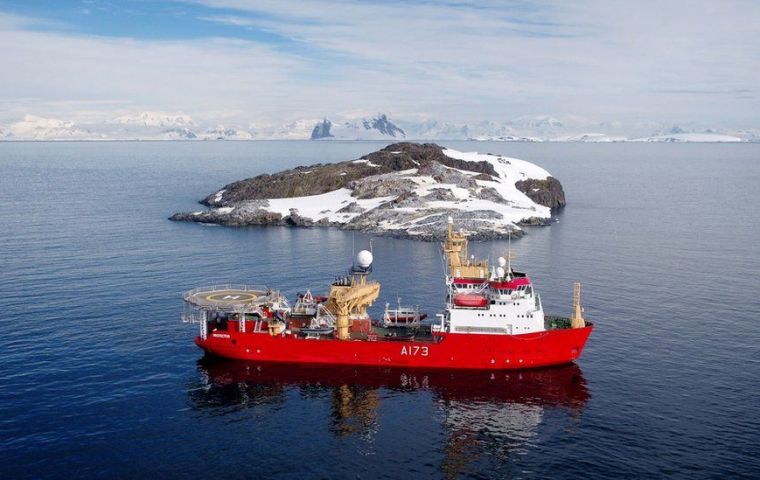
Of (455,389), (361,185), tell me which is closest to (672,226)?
(361,185)

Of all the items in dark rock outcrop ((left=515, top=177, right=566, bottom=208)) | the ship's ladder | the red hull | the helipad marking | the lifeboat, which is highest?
dark rock outcrop ((left=515, top=177, right=566, bottom=208))

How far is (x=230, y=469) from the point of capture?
39.2 metres

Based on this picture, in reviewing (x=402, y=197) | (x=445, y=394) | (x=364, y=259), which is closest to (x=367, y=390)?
(x=445, y=394)

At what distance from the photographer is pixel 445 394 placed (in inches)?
2030

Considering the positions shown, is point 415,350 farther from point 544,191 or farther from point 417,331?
point 544,191

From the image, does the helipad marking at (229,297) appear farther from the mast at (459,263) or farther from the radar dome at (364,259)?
the mast at (459,263)

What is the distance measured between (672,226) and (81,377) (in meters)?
108

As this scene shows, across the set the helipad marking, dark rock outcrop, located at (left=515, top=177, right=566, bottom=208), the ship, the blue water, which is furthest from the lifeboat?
dark rock outcrop, located at (left=515, top=177, right=566, bottom=208)

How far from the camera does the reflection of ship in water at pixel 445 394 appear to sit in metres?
44.2

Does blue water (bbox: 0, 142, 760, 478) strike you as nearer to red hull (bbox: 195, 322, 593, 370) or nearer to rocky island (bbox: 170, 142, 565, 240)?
red hull (bbox: 195, 322, 593, 370)

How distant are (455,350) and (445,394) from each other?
16.8 feet

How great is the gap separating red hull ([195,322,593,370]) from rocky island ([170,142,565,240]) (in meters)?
60.9

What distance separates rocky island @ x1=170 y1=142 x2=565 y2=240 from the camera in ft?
414

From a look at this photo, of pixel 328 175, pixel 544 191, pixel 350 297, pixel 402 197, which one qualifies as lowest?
pixel 350 297
